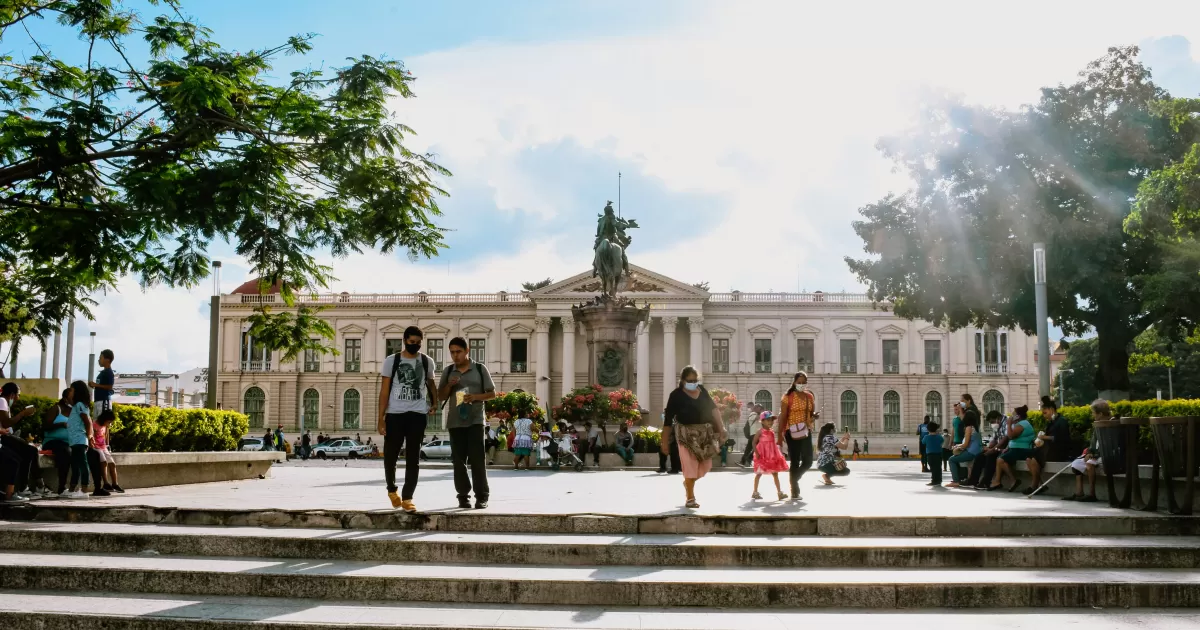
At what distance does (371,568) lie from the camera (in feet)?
20.8

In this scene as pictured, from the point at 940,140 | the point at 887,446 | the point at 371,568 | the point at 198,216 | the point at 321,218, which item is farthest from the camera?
the point at 887,446

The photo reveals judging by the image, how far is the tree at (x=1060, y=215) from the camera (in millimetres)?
24297

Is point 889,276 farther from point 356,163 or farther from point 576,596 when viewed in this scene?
point 576,596

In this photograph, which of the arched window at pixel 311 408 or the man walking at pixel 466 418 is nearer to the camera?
the man walking at pixel 466 418

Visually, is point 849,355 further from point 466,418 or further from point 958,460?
point 466,418

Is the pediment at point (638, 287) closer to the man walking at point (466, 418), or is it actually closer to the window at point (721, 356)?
the window at point (721, 356)

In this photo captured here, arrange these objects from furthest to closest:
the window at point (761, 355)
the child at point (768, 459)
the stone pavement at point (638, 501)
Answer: the window at point (761, 355) → the child at point (768, 459) → the stone pavement at point (638, 501)

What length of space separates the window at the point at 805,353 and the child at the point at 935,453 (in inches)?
2005

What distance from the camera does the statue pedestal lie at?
22.8 metres

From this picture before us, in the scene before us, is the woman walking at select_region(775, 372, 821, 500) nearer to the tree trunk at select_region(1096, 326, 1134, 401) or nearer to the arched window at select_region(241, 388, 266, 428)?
the tree trunk at select_region(1096, 326, 1134, 401)

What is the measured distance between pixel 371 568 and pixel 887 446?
60.0 m

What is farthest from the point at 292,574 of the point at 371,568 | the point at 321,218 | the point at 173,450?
the point at 173,450

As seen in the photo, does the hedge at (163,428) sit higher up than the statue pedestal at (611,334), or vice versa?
the statue pedestal at (611,334)

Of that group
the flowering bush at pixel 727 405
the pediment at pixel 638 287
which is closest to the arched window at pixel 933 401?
the pediment at pixel 638 287
